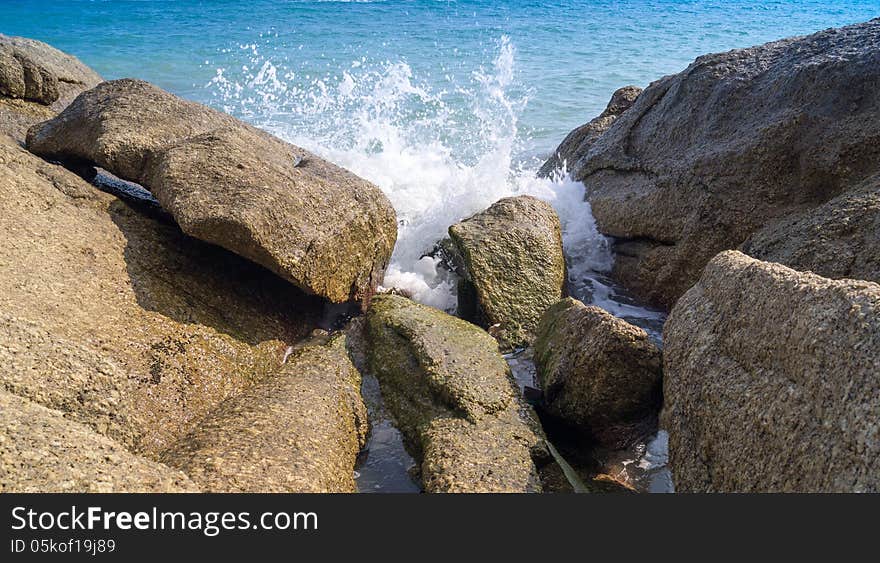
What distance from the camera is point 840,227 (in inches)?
174

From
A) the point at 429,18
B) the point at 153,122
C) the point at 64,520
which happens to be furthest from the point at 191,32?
the point at 64,520

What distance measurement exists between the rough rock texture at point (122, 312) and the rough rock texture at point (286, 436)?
241 millimetres

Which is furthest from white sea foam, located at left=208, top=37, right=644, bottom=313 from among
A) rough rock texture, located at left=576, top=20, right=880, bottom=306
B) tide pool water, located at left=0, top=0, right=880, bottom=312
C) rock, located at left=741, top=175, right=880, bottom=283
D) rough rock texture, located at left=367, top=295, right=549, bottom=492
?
rock, located at left=741, top=175, right=880, bottom=283

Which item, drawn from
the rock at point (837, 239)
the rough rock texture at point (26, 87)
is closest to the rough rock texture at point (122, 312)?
the rough rock texture at point (26, 87)

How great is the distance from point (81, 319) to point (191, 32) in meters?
23.1

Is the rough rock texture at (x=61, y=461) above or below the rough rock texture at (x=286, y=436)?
above

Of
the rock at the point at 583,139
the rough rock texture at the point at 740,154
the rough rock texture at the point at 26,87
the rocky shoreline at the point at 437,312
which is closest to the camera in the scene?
the rocky shoreline at the point at 437,312

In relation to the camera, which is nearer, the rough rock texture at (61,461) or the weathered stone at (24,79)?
the rough rock texture at (61,461)

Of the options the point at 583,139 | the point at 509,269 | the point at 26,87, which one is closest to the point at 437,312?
the point at 509,269

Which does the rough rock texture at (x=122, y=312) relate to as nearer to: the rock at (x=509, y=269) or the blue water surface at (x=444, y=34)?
the rock at (x=509, y=269)

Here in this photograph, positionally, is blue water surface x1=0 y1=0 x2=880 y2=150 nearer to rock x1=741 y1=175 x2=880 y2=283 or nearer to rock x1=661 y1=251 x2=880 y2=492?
rock x1=741 y1=175 x2=880 y2=283

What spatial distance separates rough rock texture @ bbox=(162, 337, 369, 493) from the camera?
3035 millimetres

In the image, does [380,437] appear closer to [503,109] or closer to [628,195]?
[628,195]

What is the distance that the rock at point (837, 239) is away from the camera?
420cm
